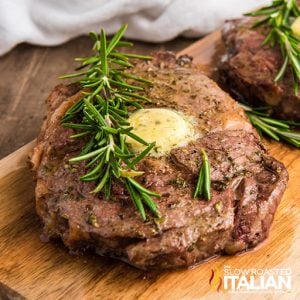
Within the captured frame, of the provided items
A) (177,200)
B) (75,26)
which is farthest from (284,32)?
(75,26)

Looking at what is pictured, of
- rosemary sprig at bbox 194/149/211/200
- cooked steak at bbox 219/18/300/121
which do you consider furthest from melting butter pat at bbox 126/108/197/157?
cooked steak at bbox 219/18/300/121

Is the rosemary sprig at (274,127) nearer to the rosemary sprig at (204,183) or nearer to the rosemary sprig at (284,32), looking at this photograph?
the rosemary sprig at (284,32)

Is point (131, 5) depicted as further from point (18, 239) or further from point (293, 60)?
point (18, 239)

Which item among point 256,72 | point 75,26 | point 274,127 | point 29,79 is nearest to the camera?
point 274,127

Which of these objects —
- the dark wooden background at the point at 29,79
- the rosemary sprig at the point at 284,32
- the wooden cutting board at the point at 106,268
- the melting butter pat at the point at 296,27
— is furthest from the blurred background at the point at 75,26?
the wooden cutting board at the point at 106,268

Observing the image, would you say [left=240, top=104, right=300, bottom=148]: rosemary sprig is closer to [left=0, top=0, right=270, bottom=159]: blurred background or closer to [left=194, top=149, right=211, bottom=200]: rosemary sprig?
[left=194, top=149, right=211, bottom=200]: rosemary sprig

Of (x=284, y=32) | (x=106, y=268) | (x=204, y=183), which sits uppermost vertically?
(x=284, y=32)

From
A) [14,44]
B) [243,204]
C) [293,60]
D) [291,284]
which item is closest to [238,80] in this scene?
[293,60]

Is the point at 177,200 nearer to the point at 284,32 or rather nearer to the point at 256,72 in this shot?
the point at 256,72
